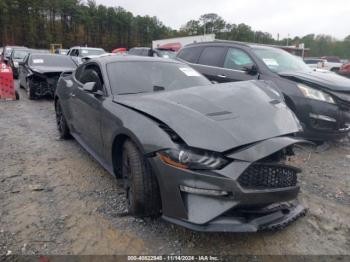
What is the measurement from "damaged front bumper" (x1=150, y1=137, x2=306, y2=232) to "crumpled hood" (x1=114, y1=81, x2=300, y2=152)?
15 cm

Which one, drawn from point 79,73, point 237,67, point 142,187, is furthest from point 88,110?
point 237,67

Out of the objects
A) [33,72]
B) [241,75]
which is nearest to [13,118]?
[33,72]

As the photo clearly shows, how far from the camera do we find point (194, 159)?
2.35 meters

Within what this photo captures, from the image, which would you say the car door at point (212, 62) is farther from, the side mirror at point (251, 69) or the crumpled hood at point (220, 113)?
the crumpled hood at point (220, 113)

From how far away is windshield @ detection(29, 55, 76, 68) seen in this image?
31.0 feet

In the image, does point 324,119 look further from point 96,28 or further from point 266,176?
point 96,28

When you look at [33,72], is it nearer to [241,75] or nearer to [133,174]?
[241,75]

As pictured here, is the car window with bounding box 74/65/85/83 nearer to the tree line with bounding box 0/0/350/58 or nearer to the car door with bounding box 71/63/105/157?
the car door with bounding box 71/63/105/157

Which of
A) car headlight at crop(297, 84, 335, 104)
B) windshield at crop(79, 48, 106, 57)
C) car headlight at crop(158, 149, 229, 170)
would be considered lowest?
car headlight at crop(158, 149, 229, 170)

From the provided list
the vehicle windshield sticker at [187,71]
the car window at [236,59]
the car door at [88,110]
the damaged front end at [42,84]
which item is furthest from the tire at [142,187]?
the damaged front end at [42,84]

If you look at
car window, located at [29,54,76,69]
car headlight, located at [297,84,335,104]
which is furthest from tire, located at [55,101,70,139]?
car window, located at [29,54,76,69]

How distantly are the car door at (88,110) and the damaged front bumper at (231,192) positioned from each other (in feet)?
4.47

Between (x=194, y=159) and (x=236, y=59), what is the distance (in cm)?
438

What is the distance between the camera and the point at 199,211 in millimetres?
2307
